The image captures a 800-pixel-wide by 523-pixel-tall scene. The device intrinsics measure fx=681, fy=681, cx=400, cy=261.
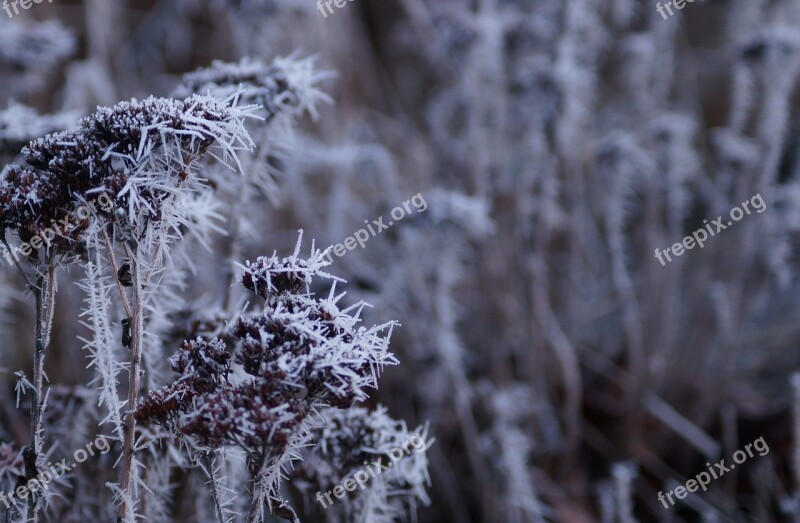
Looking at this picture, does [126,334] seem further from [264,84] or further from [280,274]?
[264,84]

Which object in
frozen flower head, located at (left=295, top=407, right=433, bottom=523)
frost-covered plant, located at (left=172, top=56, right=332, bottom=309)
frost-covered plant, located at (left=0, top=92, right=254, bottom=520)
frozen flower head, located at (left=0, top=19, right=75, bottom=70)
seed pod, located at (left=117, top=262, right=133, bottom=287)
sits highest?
frozen flower head, located at (left=0, top=19, right=75, bottom=70)

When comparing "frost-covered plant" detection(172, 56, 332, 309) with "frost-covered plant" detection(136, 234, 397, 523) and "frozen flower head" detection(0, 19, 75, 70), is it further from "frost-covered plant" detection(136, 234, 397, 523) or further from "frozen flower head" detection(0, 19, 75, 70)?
"frozen flower head" detection(0, 19, 75, 70)

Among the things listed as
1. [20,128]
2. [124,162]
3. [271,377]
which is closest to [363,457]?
[271,377]

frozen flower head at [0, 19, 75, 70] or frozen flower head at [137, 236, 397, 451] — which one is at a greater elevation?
frozen flower head at [0, 19, 75, 70]

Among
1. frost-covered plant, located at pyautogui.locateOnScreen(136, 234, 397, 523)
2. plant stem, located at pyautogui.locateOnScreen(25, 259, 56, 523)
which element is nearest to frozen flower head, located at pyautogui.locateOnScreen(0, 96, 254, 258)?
plant stem, located at pyautogui.locateOnScreen(25, 259, 56, 523)

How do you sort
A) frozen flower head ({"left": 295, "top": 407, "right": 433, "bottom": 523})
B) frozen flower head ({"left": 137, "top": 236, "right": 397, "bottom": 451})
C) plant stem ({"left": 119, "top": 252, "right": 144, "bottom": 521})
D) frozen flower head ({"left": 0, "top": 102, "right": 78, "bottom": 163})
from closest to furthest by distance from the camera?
frozen flower head ({"left": 137, "top": 236, "right": 397, "bottom": 451})
plant stem ({"left": 119, "top": 252, "right": 144, "bottom": 521})
frozen flower head ({"left": 295, "top": 407, "right": 433, "bottom": 523})
frozen flower head ({"left": 0, "top": 102, "right": 78, "bottom": 163})

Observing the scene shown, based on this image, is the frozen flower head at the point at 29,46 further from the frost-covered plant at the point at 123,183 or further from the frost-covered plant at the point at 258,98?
the frost-covered plant at the point at 123,183

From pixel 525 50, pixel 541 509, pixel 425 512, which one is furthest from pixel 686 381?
pixel 525 50

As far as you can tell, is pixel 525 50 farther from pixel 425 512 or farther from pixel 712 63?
pixel 712 63
